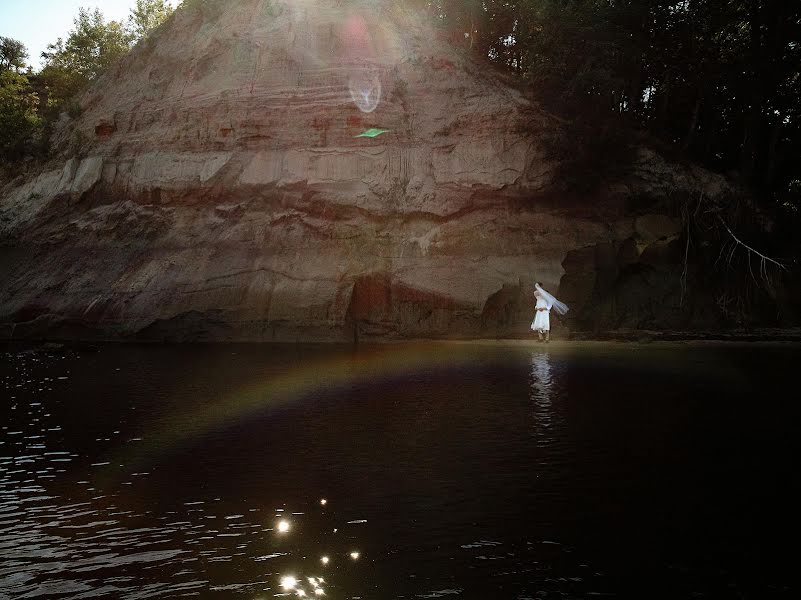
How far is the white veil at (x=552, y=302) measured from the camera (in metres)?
23.2

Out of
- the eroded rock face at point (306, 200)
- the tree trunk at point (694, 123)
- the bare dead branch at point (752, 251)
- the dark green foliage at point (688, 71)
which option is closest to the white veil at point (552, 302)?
the eroded rock face at point (306, 200)

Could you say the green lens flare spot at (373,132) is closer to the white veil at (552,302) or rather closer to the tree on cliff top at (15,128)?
the white veil at (552,302)

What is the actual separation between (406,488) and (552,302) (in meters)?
16.6

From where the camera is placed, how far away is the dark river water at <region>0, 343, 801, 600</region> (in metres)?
5.50

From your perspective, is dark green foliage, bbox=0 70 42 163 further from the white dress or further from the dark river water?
the white dress

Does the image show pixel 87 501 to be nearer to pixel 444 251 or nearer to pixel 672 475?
pixel 672 475

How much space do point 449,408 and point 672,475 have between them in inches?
190

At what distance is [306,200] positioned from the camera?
28.3 meters

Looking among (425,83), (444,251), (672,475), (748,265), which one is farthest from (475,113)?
(672,475)

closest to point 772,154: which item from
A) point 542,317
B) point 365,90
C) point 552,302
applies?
point 552,302

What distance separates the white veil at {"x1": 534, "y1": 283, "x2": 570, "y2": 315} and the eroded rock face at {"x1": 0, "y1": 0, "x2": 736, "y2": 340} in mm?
1140

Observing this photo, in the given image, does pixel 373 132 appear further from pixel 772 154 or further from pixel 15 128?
pixel 15 128

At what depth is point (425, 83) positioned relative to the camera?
98.0 ft

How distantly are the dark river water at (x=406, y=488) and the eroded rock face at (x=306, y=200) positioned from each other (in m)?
10.7
